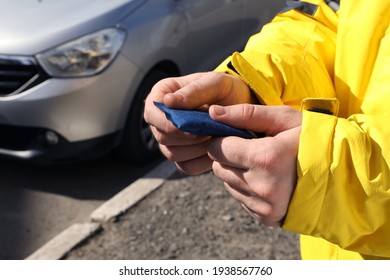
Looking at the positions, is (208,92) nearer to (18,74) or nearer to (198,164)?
(198,164)

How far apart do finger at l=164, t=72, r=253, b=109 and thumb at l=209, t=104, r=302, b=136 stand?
10 cm

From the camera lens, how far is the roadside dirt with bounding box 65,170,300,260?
304cm

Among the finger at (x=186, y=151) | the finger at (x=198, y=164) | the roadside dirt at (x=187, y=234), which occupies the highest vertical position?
the finger at (x=186, y=151)

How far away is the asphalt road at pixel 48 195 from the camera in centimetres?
338

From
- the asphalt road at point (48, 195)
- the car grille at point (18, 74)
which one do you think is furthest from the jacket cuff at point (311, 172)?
the car grille at point (18, 74)

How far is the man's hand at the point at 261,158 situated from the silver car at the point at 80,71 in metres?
2.54

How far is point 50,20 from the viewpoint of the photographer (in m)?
3.62

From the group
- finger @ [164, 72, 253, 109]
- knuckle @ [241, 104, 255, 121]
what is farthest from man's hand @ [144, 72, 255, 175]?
knuckle @ [241, 104, 255, 121]

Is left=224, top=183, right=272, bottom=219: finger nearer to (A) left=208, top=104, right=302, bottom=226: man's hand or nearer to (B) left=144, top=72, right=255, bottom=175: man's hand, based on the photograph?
(A) left=208, top=104, right=302, bottom=226: man's hand

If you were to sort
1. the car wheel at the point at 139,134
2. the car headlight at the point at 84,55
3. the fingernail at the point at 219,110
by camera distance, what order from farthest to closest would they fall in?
the car wheel at the point at 139,134, the car headlight at the point at 84,55, the fingernail at the point at 219,110

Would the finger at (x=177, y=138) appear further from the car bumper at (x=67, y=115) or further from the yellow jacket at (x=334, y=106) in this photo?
the car bumper at (x=67, y=115)

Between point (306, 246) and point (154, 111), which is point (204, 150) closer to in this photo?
point (154, 111)
